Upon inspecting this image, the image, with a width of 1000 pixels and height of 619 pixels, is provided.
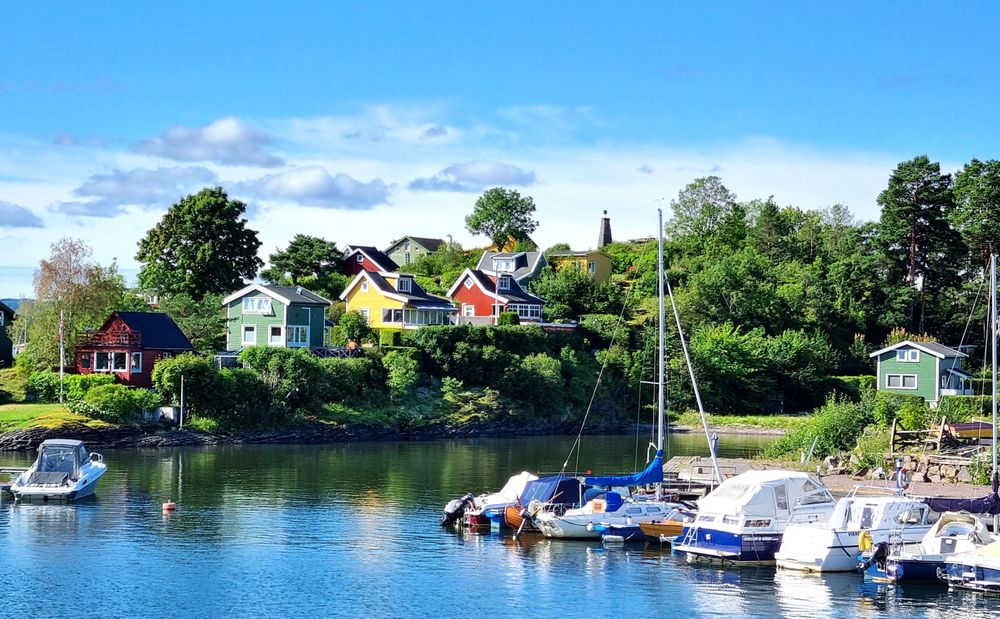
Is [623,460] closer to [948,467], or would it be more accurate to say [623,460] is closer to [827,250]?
[948,467]

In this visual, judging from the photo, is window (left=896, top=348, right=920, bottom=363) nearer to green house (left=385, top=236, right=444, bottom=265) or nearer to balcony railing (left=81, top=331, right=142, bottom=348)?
balcony railing (left=81, top=331, right=142, bottom=348)

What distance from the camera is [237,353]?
93.8 meters

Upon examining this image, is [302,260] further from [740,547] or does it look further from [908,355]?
[740,547]

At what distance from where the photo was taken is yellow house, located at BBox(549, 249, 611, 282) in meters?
138

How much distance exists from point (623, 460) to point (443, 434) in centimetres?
2103

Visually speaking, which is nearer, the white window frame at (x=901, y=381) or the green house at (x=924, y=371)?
the green house at (x=924, y=371)

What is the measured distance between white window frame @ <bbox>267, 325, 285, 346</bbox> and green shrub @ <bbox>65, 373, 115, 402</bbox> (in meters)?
17.3

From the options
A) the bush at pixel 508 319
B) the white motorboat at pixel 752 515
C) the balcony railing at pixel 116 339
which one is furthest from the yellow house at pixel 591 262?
the white motorboat at pixel 752 515

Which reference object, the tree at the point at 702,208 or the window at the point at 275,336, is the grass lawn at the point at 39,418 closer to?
the window at the point at 275,336

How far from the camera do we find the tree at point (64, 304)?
8869 cm

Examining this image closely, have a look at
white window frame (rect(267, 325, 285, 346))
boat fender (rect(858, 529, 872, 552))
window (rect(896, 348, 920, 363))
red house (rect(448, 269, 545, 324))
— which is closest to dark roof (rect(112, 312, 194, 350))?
white window frame (rect(267, 325, 285, 346))

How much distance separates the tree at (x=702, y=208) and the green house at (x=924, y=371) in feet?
156

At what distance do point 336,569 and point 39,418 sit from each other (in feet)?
141

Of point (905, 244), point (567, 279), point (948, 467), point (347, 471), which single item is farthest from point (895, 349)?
point (347, 471)
